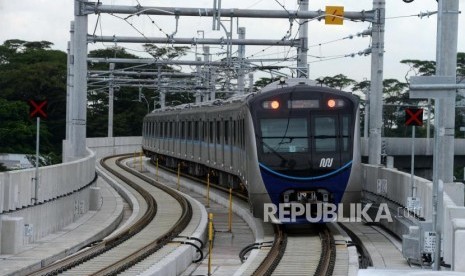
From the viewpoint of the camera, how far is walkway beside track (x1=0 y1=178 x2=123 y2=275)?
52.4 feet

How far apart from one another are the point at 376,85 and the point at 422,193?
23.3ft

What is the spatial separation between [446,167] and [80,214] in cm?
1173

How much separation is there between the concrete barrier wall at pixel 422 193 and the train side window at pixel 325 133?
1668mm

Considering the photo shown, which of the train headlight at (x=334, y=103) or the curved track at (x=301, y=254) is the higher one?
the train headlight at (x=334, y=103)

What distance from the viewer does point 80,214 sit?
2516cm

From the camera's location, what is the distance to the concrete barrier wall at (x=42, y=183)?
17.2 meters

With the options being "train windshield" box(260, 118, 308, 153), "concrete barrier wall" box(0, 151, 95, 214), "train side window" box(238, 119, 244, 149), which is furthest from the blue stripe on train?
"concrete barrier wall" box(0, 151, 95, 214)

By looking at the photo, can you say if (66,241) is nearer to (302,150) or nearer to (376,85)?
(302,150)

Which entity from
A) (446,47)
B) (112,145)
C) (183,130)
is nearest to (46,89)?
(112,145)

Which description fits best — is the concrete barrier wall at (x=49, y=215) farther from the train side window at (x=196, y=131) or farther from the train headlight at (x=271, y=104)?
the train side window at (x=196, y=131)

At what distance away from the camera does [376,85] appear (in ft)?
80.9

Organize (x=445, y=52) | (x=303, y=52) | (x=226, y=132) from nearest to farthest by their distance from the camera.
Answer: (x=445, y=52), (x=226, y=132), (x=303, y=52)

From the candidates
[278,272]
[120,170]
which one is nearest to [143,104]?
[120,170]

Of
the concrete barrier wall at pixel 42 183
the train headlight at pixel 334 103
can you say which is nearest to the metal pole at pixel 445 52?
the train headlight at pixel 334 103
